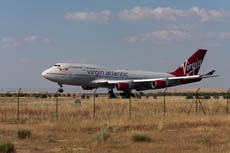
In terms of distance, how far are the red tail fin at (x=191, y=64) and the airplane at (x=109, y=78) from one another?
3565 millimetres

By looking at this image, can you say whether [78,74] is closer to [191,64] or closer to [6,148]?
[191,64]

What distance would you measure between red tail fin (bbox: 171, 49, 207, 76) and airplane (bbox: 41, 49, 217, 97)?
11.7ft

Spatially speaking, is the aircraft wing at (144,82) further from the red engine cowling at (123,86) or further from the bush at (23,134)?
the bush at (23,134)

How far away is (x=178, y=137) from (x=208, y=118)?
8.06 metres

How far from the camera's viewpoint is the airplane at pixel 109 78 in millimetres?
65312

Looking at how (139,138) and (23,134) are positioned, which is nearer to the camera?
(139,138)

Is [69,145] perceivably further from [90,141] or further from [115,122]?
[115,122]

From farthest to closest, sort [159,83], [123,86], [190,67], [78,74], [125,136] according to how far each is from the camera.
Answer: [190,67] < [159,83] < [123,86] < [78,74] < [125,136]

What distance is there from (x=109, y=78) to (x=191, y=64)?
1808 cm

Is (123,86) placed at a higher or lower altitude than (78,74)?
lower

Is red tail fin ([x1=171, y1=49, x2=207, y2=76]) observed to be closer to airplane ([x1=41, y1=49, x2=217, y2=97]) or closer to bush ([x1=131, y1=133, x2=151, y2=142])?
airplane ([x1=41, y1=49, x2=217, y2=97])

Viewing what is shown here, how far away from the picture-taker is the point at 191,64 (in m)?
81.8

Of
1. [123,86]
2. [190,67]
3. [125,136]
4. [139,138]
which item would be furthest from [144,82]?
[139,138]

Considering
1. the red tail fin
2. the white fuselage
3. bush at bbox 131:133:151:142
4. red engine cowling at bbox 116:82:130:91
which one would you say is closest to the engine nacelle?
red engine cowling at bbox 116:82:130:91
